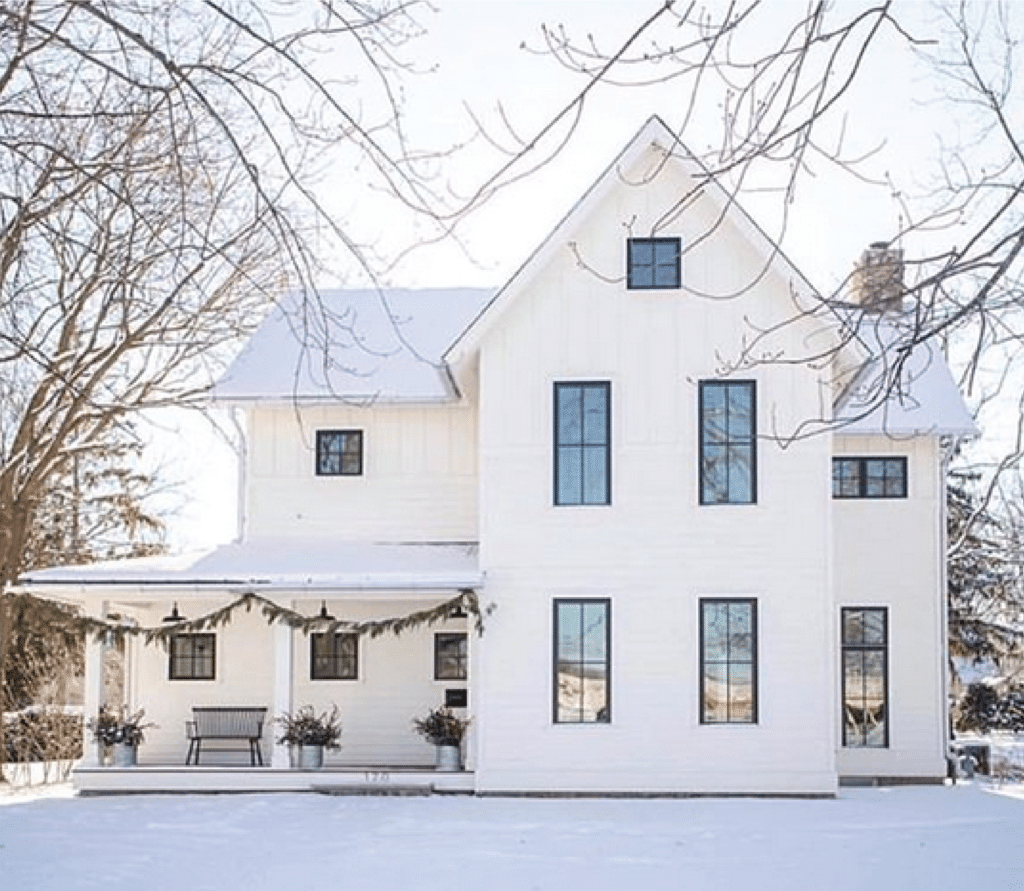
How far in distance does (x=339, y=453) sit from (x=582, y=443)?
3.91 meters

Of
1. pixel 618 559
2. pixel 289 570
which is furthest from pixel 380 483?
pixel 618 559

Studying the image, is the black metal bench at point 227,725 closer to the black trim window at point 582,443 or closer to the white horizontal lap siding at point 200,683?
the white horizontal lap siding at point 200,683

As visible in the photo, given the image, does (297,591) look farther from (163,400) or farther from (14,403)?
(14,403)

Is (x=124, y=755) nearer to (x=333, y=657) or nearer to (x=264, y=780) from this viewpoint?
(x=264, y=780)

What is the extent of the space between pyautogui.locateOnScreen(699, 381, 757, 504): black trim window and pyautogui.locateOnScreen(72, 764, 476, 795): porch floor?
448 centimetres

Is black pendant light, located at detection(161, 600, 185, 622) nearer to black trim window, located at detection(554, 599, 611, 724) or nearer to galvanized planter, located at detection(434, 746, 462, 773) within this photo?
galvanized planter, located at detection(434, 746, 462, 773)

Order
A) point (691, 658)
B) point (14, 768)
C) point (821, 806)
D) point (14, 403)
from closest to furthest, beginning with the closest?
point (821, 806) < point (691, 658) < point (14, 768) < point (14, 403)

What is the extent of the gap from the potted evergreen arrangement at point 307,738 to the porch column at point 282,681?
12 centimetres

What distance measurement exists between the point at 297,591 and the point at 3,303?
6.74 m

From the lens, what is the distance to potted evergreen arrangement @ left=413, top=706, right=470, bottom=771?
67.8 ft

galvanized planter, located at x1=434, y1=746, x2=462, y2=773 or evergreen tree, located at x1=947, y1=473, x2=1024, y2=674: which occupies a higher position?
evergreen tree, located at x1=947, y1=473, x2=1024, y2=674

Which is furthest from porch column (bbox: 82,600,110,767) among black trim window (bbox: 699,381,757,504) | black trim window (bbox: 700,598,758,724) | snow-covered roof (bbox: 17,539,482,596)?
black trim window (bbox: 699,381,757,504)

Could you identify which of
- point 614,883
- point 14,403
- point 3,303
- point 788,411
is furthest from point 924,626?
point 14,403

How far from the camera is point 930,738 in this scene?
2264 cm
